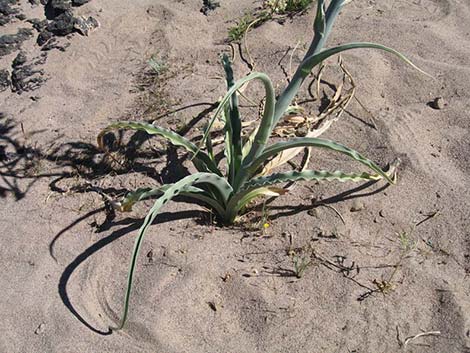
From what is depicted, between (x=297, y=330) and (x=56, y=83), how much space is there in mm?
2130

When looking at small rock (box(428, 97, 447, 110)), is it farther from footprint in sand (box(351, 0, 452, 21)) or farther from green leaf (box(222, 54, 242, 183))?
green leaf (box(222, 54, 242, 183))

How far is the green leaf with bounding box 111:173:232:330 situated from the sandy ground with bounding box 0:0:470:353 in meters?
0.24

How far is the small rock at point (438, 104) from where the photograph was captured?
3.07 meters

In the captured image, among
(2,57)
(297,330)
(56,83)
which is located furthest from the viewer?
(2,57)

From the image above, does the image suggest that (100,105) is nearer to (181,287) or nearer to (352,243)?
(181,287)

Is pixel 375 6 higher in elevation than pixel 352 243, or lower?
higher

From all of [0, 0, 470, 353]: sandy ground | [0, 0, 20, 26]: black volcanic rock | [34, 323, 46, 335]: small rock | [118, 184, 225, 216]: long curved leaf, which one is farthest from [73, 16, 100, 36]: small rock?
[34, 323, 46, 335]: small rock

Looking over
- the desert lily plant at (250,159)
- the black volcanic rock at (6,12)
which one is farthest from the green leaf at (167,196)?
the black volcanic rock at (6,12)

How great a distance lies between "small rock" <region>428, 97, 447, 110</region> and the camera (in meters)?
3.07

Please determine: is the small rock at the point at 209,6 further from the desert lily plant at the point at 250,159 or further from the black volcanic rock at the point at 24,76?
the desert lily plant at the point at 250,159

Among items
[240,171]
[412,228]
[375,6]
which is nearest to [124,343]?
[240,171]

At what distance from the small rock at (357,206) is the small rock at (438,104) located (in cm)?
80

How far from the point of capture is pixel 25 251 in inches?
103

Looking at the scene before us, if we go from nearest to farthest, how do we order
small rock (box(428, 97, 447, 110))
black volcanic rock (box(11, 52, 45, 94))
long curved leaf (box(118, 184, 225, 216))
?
long curved leaf (box(118, 184, 225, 216)) → small rock (box(428, 97, 447, 110)) → black volcanic rock (box(11, 52, 45, 94))
